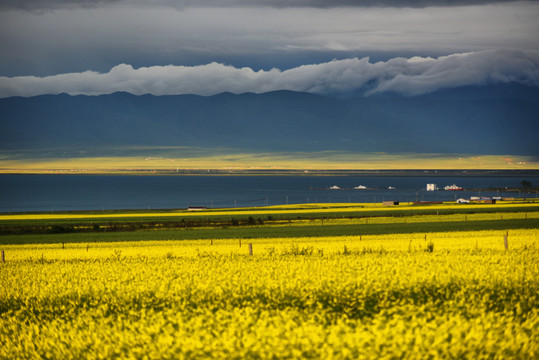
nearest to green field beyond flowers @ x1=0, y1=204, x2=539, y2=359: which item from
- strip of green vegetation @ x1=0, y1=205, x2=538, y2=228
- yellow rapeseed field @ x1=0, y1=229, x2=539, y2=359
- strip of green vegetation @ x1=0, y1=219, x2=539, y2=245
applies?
yellow rapeseed field @ x1=0, y1=229, x2=539, y2=359

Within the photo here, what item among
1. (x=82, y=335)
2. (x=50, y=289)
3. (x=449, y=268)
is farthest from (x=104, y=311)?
(x=449, y=268)

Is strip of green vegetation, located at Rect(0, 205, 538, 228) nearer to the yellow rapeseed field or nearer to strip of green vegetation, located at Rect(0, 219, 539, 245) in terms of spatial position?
strip of green vegetation, located at Rect(0, 219, 539, 245)

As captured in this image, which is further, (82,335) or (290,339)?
(82,335)

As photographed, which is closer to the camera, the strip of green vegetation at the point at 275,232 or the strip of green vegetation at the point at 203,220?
the strip of green vegetation at the point at 275,232

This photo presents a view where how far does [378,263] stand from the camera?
2170cm

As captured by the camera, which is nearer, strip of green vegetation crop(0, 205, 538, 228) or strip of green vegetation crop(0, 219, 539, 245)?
strip of green vegetation crop(0, 219, 539, 245)

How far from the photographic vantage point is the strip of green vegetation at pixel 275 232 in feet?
184

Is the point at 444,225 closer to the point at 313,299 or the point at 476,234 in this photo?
the point at 476,234

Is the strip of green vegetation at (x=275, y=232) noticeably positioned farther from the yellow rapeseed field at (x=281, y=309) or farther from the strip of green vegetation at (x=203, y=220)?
the yellow rapeseed field at (x=281, y=309)

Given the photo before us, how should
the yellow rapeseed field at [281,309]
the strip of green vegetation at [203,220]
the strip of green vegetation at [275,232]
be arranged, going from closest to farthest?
the yellow rapeseed field at [281,309] → the strip of green vegetation at [275,232] → the strip of green vegetation at [203,220]

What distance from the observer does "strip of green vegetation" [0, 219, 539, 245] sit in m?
56.2

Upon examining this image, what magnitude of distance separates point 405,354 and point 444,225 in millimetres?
51719

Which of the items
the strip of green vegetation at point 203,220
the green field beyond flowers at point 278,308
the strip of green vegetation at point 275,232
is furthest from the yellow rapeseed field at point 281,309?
the strip of green vegetation at point 203,220

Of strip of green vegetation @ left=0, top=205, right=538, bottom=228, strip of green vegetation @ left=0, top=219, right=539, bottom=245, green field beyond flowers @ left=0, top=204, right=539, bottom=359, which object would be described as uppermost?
green field beyond flowers @ left=0, top=204, right=539, bottom=359
